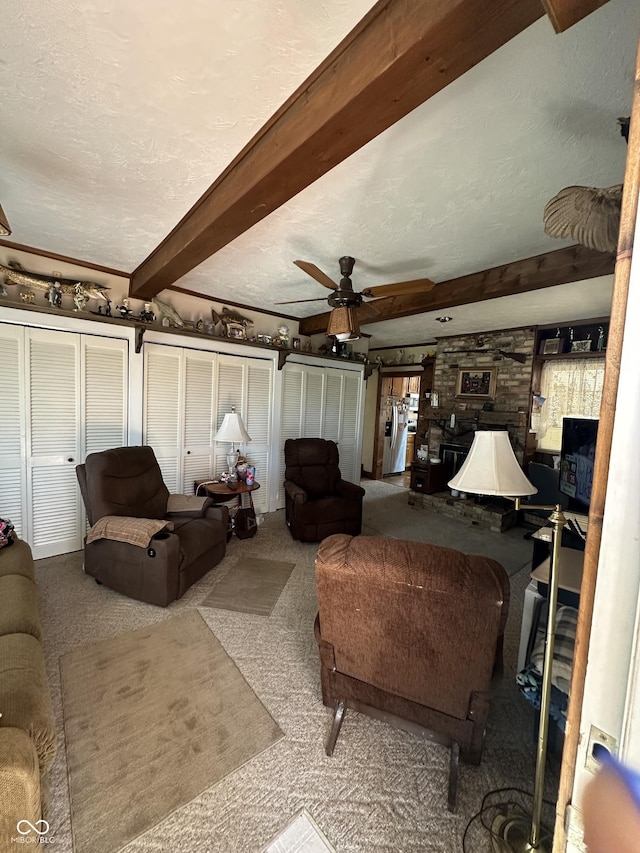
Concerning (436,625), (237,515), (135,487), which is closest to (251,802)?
(436,625)

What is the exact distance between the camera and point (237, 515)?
3578 millimetres

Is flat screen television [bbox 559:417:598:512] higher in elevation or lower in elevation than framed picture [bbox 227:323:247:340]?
lower

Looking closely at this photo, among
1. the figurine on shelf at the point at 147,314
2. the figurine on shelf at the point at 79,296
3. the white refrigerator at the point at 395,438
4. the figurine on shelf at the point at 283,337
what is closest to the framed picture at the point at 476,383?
the white refrigerator at the point at 395,438

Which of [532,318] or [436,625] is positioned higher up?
[532,318]

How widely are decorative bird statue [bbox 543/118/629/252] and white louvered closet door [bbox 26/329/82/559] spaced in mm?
3439

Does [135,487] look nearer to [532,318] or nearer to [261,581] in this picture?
[261,581]

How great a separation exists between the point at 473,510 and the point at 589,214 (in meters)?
4.13

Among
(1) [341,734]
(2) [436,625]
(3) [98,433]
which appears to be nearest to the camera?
(2) [436,625]

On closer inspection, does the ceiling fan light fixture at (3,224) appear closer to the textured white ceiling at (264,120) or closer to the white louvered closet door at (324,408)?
the textured white ceiling at (264,120)

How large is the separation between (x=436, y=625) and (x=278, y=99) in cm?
203

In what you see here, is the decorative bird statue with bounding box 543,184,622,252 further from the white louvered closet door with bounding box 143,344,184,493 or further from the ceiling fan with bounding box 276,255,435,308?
the white louvered closet door with bounding box 143,344,184,493

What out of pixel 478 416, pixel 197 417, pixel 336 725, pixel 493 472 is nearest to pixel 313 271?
pixel 493 472

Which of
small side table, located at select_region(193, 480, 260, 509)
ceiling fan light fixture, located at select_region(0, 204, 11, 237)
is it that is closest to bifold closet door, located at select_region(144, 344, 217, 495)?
small side table, located at select_region(193, 480, 260, 509)

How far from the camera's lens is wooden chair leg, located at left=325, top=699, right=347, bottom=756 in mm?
1458
